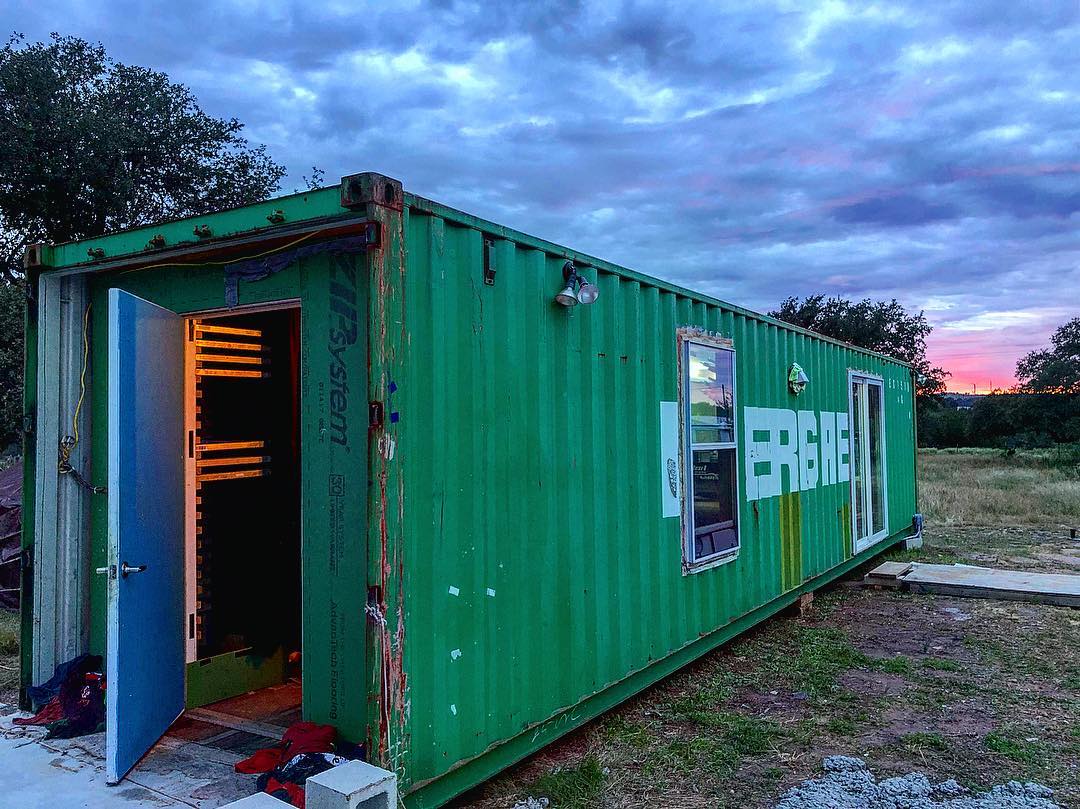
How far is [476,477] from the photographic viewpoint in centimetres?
338

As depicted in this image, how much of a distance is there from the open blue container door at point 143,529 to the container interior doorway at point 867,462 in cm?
677

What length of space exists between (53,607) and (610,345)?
10.7 ft

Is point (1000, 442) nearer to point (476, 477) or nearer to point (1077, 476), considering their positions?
point (1077, 476)

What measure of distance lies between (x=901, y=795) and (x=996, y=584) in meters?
5.22

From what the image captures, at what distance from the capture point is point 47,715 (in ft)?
13.0

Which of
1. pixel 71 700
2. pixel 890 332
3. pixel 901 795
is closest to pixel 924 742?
pixel 901 795

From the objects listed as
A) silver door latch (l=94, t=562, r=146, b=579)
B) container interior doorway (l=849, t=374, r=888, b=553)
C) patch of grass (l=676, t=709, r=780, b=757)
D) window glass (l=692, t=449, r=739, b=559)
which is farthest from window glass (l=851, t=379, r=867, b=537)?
silver door latch (l=94, t=562, r=146, b=579)

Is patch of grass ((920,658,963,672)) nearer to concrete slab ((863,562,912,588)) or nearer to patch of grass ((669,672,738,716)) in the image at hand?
patch of grass ((669,672,738,716))

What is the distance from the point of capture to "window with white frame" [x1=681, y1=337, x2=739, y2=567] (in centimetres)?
508

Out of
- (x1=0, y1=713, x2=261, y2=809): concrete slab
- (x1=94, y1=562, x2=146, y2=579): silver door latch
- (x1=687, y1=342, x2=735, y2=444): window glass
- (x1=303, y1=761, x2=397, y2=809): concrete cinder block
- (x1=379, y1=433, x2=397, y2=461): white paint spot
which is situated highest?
(x1=687, y1=342, x2=735, y2=444): window glass

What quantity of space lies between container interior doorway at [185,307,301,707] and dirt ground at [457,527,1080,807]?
177 centimetres

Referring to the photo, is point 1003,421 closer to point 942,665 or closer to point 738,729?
point 942,665

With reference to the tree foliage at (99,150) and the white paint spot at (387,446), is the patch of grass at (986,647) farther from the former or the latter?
the tree foliage at (99,150)

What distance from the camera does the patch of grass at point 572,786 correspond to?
3379mm
